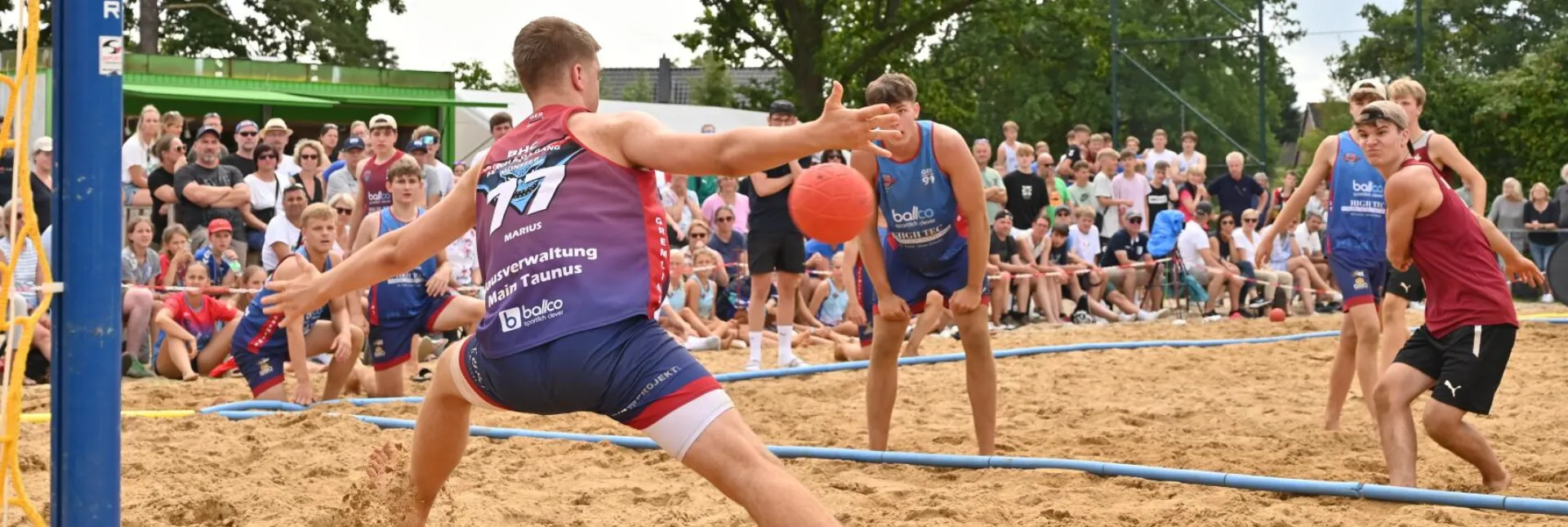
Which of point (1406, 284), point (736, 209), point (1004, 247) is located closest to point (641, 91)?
point (1004, 247)

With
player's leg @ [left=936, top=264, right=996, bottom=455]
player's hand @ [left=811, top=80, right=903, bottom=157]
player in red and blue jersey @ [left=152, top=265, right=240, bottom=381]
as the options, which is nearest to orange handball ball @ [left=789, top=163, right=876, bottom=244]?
player's hand @ [left=811, top=80, right=903, bottom=157]

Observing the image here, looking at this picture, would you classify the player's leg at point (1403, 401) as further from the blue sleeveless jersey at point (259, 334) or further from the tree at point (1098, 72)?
the tree at point (1098, 72)

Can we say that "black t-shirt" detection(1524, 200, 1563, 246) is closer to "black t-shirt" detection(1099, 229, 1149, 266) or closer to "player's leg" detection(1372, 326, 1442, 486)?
"black t-shirt" detection(1099, 229, 1149, 266)

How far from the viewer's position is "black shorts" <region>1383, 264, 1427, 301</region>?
6992mm

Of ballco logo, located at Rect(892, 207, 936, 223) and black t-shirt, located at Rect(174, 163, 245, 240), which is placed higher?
ballco logo, located at Rect(892, 207, 936, 223)

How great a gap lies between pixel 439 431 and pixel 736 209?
10795 millimetres

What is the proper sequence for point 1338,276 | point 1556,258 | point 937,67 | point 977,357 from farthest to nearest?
point 937,67 → point 1556,258 → point 1338,276 → point 977,357

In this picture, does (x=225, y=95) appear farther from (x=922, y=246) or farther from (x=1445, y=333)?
(x=1445, y=333)

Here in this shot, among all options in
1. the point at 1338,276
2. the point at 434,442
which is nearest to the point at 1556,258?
the point at 1338,276

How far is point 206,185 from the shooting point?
458 inches

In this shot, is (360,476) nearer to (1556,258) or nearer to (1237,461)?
(1237,461)

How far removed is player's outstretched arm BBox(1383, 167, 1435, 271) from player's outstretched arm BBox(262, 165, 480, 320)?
359 cm

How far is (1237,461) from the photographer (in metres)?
6.95

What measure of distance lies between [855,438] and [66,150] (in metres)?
4.68
